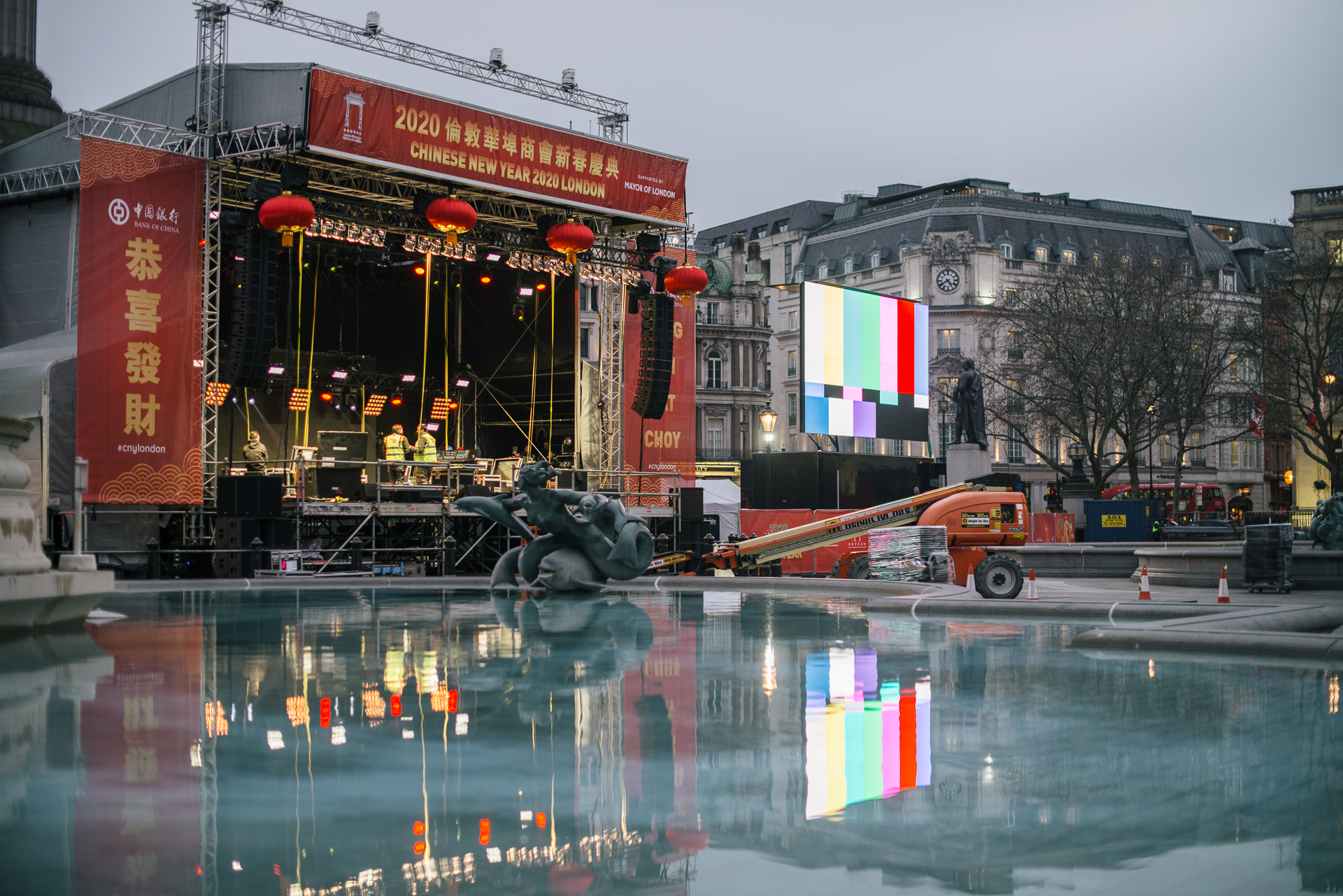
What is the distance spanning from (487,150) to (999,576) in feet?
50.1

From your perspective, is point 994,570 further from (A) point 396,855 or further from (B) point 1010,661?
(A) point 396,855

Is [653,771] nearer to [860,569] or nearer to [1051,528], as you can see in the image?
[860,569]

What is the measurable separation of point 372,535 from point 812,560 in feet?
37.6

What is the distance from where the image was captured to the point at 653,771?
19.5 feet

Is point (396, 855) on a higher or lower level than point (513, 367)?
lower

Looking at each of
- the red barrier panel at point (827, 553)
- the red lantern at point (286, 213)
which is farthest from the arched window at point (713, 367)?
the red lantern at point (286, 213)

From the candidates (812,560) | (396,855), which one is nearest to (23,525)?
(396,855)

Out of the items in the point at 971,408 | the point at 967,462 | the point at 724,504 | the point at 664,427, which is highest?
the point at 971,408

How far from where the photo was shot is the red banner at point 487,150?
2405 centimetres

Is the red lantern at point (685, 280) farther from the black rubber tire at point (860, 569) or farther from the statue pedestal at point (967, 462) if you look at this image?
the black rubber tire at point (860, 569)

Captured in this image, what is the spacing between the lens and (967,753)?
635 centimetres

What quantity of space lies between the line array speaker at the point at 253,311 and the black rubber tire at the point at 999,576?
14.0 meters

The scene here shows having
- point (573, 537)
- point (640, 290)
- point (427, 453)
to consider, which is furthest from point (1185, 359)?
point (573, 537)

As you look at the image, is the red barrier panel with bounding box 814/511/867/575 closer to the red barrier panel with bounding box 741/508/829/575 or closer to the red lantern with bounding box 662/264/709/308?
the red barrier panel with bounding box 741/508/829/575
